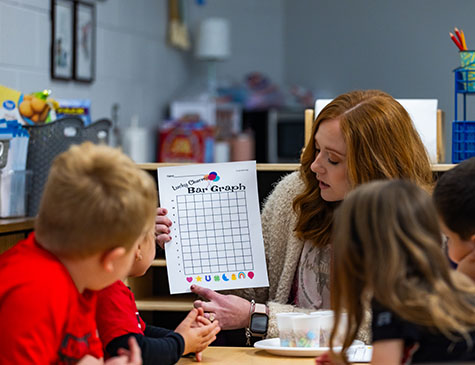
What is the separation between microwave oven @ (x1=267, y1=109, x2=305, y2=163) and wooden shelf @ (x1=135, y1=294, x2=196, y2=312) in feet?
10.8

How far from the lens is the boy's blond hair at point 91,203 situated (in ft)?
3.41

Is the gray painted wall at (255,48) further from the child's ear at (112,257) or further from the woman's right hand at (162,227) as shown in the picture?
the child's ear at (112,257)

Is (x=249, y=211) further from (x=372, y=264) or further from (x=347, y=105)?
(x=372, y=264)

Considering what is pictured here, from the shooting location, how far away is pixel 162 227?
5.51ft

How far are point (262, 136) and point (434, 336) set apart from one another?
4.60m

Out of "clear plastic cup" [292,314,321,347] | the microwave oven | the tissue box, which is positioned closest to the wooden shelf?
the tissue box

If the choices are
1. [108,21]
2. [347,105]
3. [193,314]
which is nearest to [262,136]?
[108,21]

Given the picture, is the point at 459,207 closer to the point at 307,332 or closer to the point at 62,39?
the point at 307,332

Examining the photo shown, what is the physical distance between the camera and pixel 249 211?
172cm

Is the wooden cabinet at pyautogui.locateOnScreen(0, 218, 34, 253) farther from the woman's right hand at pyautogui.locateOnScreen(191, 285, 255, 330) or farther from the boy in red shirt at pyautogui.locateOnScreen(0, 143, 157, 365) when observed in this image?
the boy in red shirt at pyautogui.locateOnScreen(0, 143, 157, 365)

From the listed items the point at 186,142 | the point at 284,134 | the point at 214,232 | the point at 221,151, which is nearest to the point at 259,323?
the point at 214,232

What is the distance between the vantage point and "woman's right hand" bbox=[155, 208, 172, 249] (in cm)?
168

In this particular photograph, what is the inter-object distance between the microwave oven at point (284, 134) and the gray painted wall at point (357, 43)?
0.42 meters

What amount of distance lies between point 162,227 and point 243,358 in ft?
1.28
